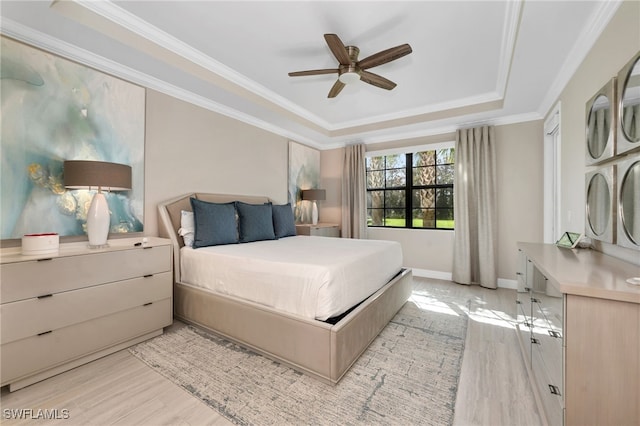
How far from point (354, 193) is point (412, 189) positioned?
1.07 metres

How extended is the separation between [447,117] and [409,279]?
8.15 ft

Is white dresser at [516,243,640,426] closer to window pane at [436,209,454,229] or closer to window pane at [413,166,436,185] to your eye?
window pane at [436,209,454,229]

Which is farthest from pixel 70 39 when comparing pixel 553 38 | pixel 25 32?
pixel 553 38

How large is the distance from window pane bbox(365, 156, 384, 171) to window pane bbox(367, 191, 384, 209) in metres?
0.49

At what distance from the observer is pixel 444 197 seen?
451 centimetres

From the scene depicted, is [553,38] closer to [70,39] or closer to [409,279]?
[409,279]

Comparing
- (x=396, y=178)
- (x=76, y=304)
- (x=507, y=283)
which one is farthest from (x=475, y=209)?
(x=76, y=304)

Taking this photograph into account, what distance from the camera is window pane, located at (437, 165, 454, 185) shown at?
445cm

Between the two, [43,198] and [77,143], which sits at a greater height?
[77,143]

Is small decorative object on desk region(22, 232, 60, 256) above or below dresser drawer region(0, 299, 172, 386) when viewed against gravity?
above

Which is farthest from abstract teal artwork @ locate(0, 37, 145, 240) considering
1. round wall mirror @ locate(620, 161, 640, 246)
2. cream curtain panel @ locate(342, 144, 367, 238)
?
round wall mirror @ locate(620, 161, 640, 246)

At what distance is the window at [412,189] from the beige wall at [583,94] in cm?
184

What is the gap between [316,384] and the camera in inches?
68.1

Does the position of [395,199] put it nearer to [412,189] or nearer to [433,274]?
[412,189]
